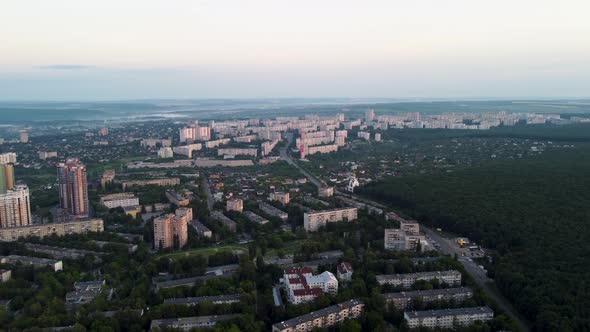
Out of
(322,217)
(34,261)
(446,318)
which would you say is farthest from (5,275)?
(446,318)

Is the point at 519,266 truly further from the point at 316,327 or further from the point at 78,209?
the point at 78,209

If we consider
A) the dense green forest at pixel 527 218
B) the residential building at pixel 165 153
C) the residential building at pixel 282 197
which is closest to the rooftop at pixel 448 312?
the dense green forest at pixel 527 218

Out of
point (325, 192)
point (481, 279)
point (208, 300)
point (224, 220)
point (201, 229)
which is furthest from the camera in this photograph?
point (325, 192)

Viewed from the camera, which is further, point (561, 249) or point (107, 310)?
point (561, 249)

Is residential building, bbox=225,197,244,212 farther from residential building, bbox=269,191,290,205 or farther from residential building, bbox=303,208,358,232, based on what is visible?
residential building, bbox=303,208,358,232

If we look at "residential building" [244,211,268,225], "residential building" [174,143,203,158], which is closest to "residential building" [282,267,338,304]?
"residential building" [244,211,268,225]

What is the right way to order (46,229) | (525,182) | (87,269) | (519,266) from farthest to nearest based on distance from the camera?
(525,182)
(46,229)
(87,269)
(519,266)

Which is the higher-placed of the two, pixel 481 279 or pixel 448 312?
pixel 448 312

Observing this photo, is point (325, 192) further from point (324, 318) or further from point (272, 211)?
point (324, 318)

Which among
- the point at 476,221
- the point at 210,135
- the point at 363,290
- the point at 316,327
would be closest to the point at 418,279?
the point at 363,290
